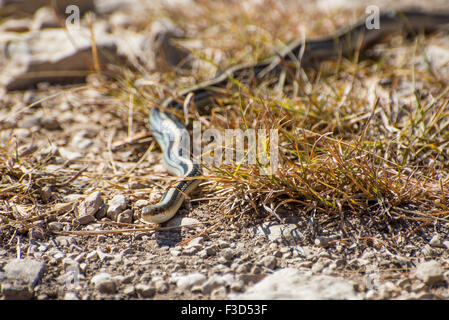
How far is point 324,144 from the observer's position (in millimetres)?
3107

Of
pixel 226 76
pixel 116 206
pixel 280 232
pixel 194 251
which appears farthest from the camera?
pixel 226 76

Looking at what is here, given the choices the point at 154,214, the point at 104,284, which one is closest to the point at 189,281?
the point at 104,284

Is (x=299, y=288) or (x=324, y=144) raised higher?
(x=324, y=144)

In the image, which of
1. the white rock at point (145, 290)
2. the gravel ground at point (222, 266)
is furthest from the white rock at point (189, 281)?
the white rock at point (145, 290)

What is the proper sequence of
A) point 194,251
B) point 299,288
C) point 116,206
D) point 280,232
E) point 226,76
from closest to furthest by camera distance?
point 299,288 < point 194,251 < point 280,232 < point 116,206 < point 226,76

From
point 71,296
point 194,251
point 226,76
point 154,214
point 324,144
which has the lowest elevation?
point 71,296

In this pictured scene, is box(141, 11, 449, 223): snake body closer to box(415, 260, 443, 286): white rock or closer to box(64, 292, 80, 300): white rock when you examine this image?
box(64, 292, 80, 300): white rock

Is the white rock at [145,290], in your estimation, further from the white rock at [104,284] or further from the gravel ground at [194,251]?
the white rock at [104,284]

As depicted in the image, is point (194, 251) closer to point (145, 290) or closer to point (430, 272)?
point (145, 290)

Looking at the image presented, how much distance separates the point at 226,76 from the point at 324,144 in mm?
1616

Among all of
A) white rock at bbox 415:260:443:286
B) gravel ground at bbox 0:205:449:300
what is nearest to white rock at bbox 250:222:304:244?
gravel ground at bbox 0:205:449:300

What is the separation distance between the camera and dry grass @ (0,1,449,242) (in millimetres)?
2848

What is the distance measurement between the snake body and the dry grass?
5.4 inches

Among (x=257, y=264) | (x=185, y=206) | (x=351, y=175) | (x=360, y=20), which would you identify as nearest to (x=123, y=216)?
(x=185, y=206)
